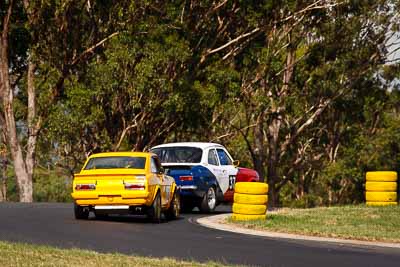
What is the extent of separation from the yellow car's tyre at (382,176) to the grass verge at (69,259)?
45.8 feet

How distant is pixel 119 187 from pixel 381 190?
31.4 feet

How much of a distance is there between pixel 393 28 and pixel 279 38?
22.9ft

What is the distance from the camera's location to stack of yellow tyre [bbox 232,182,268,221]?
20688 millimetres

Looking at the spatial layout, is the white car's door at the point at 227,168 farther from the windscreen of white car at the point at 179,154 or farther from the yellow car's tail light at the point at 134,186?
the yellow car's tail light at the point at 134,186

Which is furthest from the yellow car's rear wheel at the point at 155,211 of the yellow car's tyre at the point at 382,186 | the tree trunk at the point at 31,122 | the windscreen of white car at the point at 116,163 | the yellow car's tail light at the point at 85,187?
the tree trunk at the point at 31,122

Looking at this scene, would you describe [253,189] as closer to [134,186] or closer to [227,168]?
[134,186]

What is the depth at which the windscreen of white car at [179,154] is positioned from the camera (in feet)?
79.3

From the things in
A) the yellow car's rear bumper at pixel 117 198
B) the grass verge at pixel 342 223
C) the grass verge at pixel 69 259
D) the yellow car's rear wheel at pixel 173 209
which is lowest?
the grass verge at pixel 69 259

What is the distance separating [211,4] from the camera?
42312 millimetres

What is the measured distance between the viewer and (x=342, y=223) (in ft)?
68.2

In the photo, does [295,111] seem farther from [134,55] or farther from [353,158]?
[134,55]

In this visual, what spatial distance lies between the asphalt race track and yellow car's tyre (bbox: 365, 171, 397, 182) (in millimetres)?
7394

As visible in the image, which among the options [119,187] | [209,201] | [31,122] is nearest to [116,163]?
[119,187]

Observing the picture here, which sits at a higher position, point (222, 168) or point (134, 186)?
point (222, 168)
